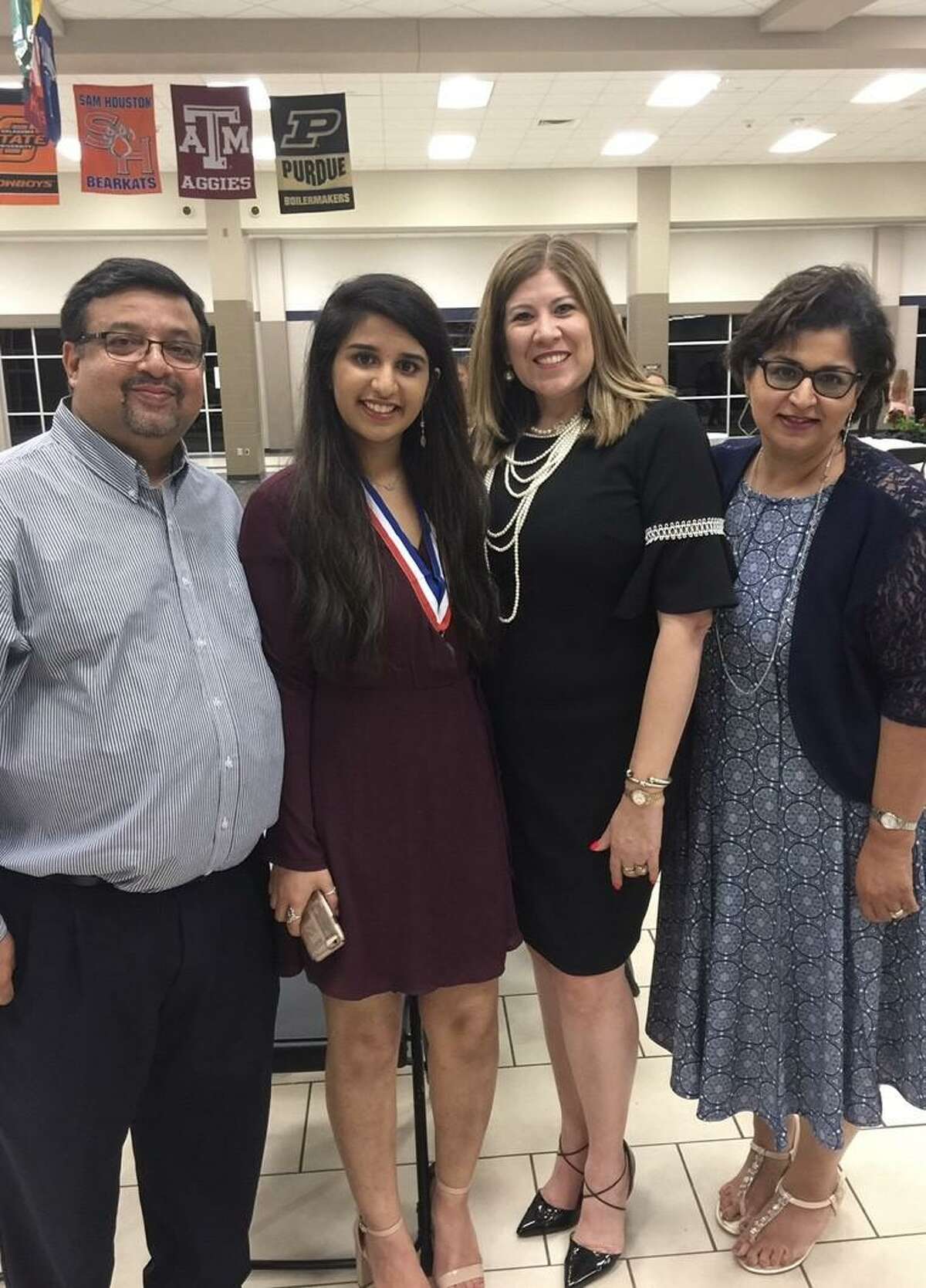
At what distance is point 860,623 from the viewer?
4.96 ft

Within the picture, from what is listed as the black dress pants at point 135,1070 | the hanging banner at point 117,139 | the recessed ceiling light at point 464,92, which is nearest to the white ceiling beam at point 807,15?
the recessed ceiling light at point 464,92

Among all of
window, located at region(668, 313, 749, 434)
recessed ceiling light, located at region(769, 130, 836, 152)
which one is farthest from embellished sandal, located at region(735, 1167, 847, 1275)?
window, located at region(668, 313, 749, 434)

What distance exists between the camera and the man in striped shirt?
4.29ft

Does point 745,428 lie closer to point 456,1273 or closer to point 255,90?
point 456,1273

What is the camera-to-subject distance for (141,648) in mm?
1347

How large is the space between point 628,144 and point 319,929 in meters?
11.3

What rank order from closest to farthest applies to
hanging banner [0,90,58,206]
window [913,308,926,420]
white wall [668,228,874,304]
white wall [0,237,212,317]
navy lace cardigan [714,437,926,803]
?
navy lace cardigan [714,437,926,803] < hanging banner [0,90,58,206] < white wall [0,237,212,317] < white wall [668,228,874,304] < window [913,308,926,420]

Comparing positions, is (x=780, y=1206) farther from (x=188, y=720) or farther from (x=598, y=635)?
(x=188, y=720)

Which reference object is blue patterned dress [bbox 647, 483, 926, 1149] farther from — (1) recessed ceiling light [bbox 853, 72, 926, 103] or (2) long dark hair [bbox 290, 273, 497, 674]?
(1) recessed ceiling light [bbox 853, 72, 926, 103]

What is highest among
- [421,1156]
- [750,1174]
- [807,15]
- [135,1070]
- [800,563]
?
[807,15]

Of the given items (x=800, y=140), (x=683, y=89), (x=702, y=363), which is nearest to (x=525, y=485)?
(x=683, y=89)

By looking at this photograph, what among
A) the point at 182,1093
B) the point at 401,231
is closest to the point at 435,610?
the point at 182,1093

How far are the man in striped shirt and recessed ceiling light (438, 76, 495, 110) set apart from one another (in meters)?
7.86

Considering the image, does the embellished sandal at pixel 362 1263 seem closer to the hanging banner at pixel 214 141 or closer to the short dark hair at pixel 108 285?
the short dark hair at pixel 108 285
